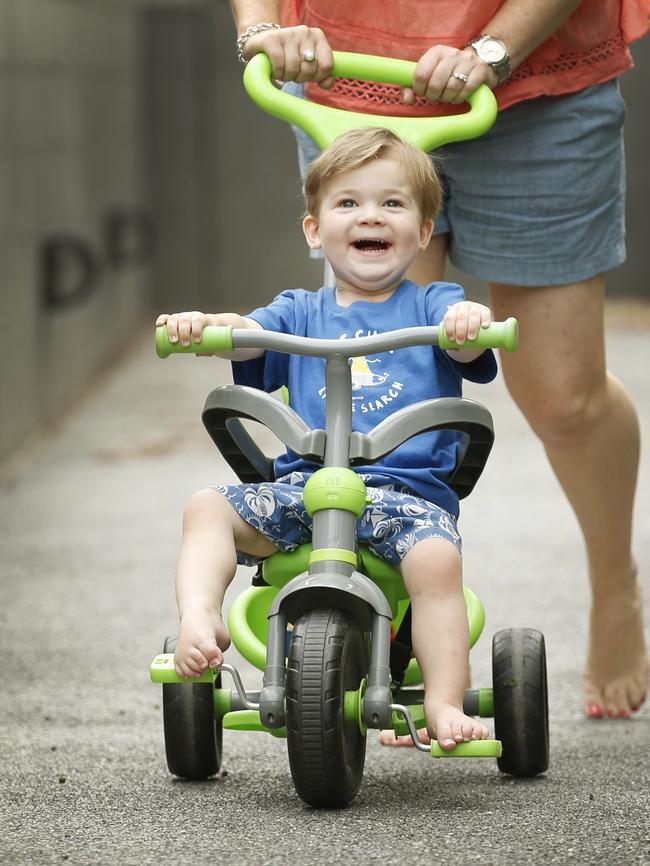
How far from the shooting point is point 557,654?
14.2 ft

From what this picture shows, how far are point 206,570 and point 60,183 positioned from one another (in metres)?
6.49

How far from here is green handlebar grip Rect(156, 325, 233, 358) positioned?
109 inches

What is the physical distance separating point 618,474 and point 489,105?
100 cm

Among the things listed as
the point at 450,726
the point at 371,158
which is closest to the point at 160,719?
the point at 450,726

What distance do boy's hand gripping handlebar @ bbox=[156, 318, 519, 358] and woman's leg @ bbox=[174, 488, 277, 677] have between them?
0.27 metres

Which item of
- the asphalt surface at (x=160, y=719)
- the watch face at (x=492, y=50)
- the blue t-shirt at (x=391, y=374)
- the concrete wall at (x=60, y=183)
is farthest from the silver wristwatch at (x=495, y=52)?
the concrete wall at (x=60, y=183)

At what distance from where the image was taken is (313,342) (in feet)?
9.07

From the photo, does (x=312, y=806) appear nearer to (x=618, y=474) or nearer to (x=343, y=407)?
(x=343, y=407)

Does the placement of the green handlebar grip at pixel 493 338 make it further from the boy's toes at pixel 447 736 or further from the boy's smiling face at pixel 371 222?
the boy's toes at pixel 447 736

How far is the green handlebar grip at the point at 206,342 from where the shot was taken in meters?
2.76

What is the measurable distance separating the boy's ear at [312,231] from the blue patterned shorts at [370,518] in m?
0.48

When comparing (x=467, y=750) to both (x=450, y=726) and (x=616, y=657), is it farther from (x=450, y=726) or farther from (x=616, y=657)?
(x=616, y=657)

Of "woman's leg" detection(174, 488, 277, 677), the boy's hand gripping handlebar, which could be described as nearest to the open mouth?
the boy's hand gripping handlebar

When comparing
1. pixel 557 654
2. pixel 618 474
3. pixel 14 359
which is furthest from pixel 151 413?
pixel 618 474
